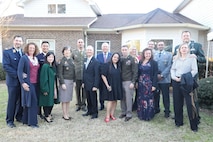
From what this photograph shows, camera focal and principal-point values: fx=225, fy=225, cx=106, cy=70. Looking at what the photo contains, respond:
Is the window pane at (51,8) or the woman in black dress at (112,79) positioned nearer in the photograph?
the woman in black dress at (112,79)

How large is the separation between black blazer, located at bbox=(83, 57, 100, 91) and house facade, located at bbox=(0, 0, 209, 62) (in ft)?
23.4

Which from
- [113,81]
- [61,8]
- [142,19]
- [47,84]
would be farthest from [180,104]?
[61,8]

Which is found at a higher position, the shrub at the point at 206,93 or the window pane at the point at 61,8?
the window pane at the point at 61,8

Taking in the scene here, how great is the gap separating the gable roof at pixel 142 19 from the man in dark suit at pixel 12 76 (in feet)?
27.1

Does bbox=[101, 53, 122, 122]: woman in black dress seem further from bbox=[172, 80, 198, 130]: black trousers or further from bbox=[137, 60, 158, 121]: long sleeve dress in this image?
bbox=[172, 80, 198, 130]: black trousers

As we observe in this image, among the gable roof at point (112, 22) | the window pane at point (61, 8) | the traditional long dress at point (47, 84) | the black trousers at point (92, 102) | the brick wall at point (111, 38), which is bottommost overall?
the black trousers at point (92, 102)

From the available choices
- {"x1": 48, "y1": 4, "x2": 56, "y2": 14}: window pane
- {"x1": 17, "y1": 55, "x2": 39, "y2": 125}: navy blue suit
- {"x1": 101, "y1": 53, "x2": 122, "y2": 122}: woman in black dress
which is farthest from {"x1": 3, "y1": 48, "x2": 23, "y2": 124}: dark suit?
{"x1": 48, "y1": 4, "x2": 56, "y2": 14}: window pane

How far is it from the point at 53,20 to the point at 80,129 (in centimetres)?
1099

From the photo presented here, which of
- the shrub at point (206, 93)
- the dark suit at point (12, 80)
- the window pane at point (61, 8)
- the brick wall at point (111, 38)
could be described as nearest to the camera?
the dark suit at point (12, 80)

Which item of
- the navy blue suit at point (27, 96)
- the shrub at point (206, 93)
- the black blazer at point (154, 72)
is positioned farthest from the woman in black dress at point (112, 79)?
the shrub at point (206, 93)

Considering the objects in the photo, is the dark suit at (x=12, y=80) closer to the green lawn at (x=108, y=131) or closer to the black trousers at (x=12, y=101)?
the black trousers at (x=12, y=101)

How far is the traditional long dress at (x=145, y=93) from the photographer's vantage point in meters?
5.28

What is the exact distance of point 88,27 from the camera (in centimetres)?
1352

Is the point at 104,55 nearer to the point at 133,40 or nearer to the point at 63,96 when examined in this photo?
the point at 63,96
